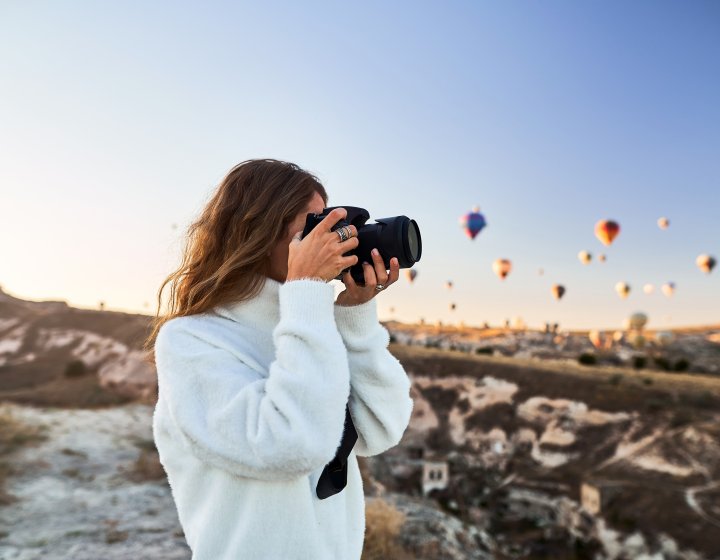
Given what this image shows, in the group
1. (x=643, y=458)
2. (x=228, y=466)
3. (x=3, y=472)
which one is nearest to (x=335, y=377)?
(x=228, y=466)

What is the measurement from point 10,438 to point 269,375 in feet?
38.5

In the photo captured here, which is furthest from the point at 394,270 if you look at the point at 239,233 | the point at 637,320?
the point at 637,320

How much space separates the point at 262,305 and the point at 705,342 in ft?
253

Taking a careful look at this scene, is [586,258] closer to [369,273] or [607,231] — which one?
[607,231]

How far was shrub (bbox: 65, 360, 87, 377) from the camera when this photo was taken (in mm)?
22312

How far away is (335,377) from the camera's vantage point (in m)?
1.27

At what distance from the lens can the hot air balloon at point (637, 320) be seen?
1912 inches

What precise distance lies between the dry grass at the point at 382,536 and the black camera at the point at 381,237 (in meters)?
5.66

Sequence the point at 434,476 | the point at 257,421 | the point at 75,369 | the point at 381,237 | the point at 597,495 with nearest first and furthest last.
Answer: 1. the point at 257,421
2. the point at 381,237
3. the point at 597,495
4. the point at 75,369
5. the point at 434,476

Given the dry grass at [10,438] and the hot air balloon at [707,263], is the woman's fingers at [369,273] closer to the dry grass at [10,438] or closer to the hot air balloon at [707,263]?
the dry grass at [10,438]

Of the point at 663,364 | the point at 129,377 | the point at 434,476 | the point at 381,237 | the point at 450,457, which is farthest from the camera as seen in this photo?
the point at 663,364

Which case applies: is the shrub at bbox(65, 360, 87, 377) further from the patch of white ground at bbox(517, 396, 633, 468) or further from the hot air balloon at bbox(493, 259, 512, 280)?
the hot air balloon at bbox(493, 259, 512, 280)

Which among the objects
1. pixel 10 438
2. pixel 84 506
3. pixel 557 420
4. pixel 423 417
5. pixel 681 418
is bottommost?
pixel 423 417

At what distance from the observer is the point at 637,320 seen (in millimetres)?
48625
